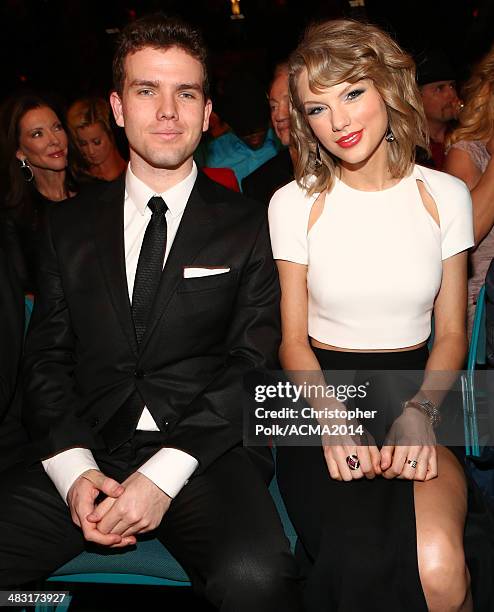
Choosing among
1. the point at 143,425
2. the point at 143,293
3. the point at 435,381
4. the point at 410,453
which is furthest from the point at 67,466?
the point at 435,381

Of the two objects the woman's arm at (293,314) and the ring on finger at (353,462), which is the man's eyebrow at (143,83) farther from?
the ring on finger at (353,462)

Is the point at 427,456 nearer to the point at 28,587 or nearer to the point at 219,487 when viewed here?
the point at 219,487

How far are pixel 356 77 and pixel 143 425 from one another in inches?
49.4

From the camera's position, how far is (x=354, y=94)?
96.1 inches

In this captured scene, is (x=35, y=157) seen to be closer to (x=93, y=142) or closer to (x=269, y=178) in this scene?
(x=93, y=142)

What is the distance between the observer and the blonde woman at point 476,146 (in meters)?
3.07

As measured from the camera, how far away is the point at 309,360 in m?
2.45

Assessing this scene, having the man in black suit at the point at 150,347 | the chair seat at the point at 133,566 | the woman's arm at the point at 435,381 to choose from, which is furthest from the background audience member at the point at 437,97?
the chair seat at the point at 133,566

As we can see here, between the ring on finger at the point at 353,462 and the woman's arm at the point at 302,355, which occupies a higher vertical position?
the woman's arm at the point at 302,355

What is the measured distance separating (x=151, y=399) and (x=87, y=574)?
53cm

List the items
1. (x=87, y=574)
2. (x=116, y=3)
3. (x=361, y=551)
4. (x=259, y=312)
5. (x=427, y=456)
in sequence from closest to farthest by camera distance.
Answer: (x=361, y=551) → (x=427, y=456) → (x=87, y=574) → (x=259, y=312) → (x=116, y=3)

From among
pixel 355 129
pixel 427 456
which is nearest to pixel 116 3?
pixel 355 129

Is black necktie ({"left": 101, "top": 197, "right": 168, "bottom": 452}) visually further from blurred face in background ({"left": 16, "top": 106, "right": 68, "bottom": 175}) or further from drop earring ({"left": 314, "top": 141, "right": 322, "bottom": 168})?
blurred face in background ({"left": 16, "top": 106, "right": 68, "bottom": 175})

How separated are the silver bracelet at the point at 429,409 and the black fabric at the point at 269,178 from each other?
5.34ft
